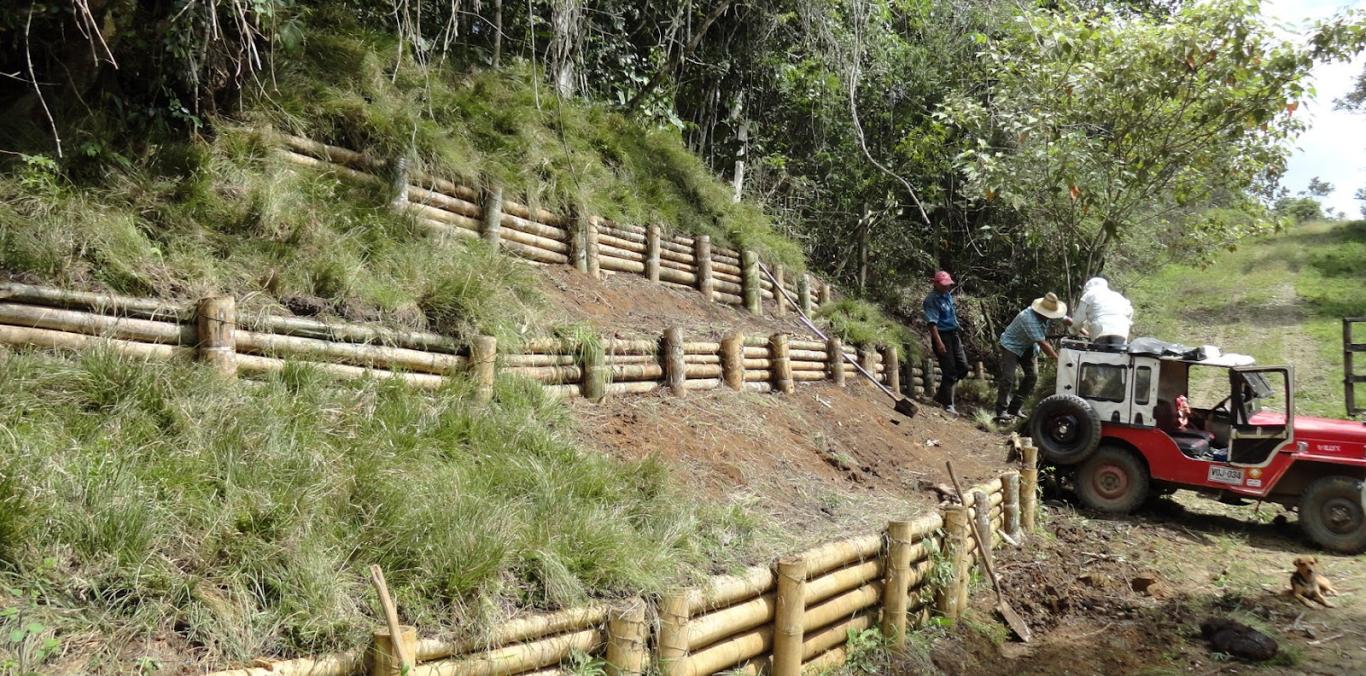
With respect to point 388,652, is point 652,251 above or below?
above

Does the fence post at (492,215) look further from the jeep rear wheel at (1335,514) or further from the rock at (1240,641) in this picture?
the jeep rear wheel at (1335,514)

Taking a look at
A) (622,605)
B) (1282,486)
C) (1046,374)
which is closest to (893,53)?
(1046,374)

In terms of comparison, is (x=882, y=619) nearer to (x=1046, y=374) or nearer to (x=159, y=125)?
(x=159, y=125)

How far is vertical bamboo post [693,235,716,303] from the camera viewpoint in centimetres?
994

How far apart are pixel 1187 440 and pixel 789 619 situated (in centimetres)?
584

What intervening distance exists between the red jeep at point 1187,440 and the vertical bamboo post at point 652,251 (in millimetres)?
4013

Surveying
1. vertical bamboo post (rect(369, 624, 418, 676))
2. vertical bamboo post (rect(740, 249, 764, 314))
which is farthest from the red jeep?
vertical bamboo post (rect(369, 624, 418, 676))

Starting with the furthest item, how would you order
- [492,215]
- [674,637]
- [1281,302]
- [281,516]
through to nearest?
1. [1281,302]
2. [492,215]
3. [674,637]
4. [281,516]

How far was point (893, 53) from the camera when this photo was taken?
44.4ft

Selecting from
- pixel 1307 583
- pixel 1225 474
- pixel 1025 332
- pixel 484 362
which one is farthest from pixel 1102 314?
pixel 484 362

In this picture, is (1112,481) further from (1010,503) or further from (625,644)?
(625,644)

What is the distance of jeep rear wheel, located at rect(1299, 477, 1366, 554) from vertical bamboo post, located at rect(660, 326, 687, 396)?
5409mm

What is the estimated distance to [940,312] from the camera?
11375mm

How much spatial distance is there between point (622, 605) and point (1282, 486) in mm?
6698
